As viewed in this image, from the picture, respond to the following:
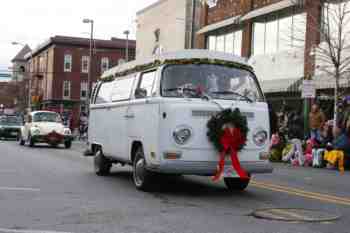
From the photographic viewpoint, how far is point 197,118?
33.1 feet

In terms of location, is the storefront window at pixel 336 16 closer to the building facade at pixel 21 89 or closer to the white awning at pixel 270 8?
the white awning at pixel 270 8

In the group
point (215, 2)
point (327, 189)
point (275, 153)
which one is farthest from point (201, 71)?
point (215, 2)

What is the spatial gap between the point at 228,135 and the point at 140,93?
195 centimetres

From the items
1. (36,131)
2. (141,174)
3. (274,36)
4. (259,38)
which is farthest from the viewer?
(259,38)

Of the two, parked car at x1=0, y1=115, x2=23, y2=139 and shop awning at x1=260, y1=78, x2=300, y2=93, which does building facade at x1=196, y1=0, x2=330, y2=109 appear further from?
parked car at x1=0, y1=115, x2=23, y2=139

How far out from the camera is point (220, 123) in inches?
396

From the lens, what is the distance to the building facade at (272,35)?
27484 millimetres

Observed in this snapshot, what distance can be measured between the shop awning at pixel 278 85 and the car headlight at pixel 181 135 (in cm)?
1889

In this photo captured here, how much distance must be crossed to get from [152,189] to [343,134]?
8.74m

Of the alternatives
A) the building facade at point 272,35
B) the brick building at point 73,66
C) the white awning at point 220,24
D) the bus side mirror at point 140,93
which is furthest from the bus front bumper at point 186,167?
the brick building at point 73,66

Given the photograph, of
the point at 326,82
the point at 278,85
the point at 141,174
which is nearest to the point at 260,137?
the point at 141,174

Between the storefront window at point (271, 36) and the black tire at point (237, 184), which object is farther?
the storefront window at point (271, 36)

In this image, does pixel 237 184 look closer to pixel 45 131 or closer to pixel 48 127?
pixel 45 131

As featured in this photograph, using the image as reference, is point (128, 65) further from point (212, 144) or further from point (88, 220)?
point (88, 220)
